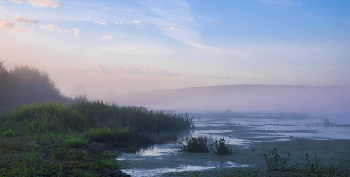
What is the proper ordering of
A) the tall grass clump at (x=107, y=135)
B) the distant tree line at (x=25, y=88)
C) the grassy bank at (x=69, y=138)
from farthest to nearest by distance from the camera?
1. the distant tree line at (x=25, y=88)
2. the tall grass clump at (x=107, y=135)
3. the grassy bank at (x=69, y=138)

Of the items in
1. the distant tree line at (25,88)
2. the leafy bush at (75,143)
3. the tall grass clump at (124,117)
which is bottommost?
the leafy bush at (75,143)

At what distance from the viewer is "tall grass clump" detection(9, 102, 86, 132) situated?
15.1m

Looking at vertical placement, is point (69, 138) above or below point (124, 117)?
below

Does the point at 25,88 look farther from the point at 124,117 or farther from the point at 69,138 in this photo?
the point at 69,138

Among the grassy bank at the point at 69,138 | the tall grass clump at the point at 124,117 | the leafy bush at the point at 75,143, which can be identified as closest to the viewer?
the grassy bank at the point at 69,138

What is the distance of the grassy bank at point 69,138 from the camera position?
708 cm

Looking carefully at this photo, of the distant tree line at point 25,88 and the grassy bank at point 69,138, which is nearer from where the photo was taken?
the grassy bank at point 69,138

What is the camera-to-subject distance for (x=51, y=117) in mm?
15938

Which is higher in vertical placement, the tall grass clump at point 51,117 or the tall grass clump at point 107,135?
the tall grass clump at point 51,117

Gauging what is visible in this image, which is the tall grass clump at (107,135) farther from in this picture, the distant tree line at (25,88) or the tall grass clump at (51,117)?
the distant tree line at (25,88)

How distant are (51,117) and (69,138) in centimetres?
551

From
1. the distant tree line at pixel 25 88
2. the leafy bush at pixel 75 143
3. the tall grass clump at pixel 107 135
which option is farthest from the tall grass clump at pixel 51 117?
the distant tree line at pixel 25 88

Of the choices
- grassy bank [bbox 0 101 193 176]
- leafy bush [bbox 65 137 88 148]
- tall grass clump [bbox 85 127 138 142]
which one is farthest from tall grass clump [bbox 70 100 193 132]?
leafy bush [bbox 65 137 88 148]

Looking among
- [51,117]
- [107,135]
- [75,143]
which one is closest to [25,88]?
[51,117]
